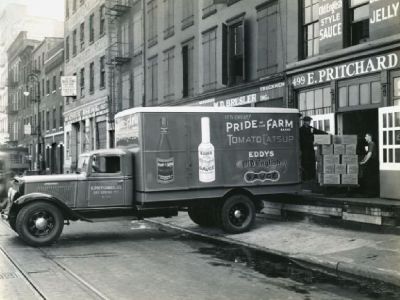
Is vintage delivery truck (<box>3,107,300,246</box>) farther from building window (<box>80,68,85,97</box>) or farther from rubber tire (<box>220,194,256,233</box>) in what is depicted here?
building window (<box>80,68,85,97</box>)

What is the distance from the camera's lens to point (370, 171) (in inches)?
547

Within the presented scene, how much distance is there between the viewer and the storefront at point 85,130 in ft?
111

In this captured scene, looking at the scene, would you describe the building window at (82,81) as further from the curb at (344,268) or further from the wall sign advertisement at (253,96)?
the curb at (344,268)

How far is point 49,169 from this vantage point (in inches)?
1738

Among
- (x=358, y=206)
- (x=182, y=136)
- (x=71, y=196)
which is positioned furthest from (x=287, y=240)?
(x=71, y=196)

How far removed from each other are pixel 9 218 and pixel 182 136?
4137 mm

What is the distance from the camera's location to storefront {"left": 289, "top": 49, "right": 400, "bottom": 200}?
12.4 meters

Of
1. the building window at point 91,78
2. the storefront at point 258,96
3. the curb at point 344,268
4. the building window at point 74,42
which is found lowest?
the curb at point 344,268

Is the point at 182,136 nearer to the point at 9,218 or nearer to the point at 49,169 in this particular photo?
the point at 9,218

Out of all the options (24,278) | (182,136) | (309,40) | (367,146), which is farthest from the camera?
(309,40)

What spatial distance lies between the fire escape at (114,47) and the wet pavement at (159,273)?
20.6 metres

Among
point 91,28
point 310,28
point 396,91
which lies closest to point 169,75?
point 310,28

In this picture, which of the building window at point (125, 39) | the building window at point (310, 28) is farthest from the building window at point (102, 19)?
the building window at point (310, 28)

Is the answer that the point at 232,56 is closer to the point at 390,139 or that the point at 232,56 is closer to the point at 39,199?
the point at 390,139
